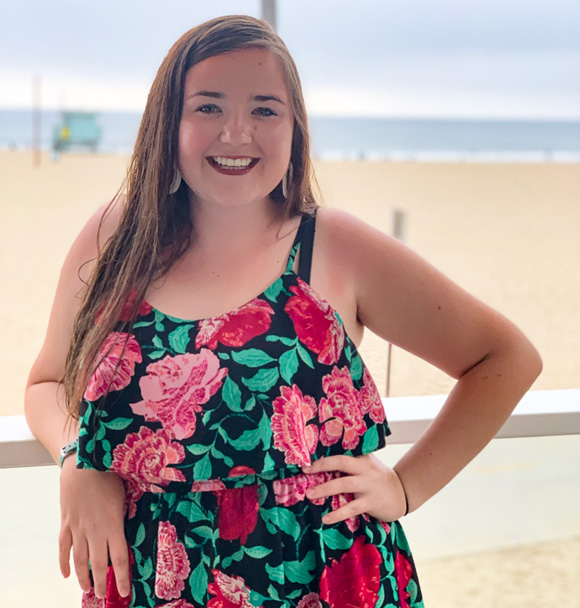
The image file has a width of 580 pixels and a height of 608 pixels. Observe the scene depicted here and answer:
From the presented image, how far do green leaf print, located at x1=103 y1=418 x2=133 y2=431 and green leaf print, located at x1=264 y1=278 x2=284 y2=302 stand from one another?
263 millimetres

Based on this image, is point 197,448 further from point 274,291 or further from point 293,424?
point 274,291

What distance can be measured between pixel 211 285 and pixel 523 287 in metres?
11.8

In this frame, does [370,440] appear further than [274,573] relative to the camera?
Yes

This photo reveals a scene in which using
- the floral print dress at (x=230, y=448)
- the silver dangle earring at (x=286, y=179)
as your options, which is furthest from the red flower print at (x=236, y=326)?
the silver dangle earring at (x=286, y=179)

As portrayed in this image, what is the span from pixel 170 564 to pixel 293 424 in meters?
0.26

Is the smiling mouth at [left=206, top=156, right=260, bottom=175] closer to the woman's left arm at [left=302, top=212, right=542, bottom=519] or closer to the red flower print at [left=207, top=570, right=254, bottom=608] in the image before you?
the woman's left arm at [left=302, top=212, right=542, bottom=519]

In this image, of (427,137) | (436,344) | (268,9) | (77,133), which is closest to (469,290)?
(77,133)

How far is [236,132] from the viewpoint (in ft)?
3.38

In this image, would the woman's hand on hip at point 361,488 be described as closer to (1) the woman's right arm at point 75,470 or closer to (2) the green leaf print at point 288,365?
(2) the green leaf print at point 288,365

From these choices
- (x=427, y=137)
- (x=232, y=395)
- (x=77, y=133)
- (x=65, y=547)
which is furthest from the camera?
(x=427, y=137)

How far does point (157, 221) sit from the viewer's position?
1117 millimetres

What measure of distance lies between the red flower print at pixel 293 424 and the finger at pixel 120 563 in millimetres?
271

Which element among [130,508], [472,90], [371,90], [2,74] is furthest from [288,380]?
[472,90]

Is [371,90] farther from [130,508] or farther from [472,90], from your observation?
[130,508]
